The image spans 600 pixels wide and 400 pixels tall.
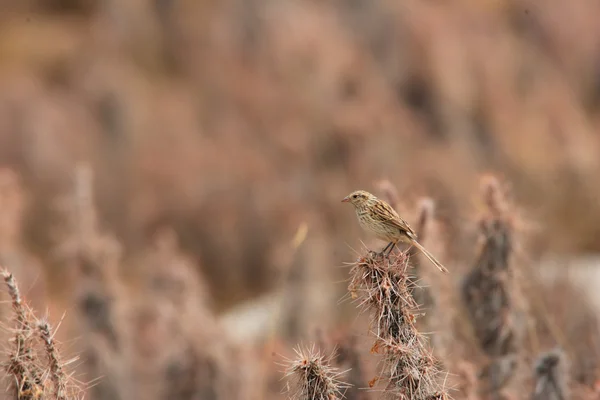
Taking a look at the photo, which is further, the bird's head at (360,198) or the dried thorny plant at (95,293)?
the dried thorny plant at (95,293)

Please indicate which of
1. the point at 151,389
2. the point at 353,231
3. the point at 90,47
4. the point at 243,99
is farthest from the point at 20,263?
the point at 90,47

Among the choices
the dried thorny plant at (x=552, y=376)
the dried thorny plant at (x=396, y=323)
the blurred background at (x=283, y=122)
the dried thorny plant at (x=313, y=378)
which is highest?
the blurred background at (x=283, y=122)

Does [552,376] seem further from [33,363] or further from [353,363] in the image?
[33,363]

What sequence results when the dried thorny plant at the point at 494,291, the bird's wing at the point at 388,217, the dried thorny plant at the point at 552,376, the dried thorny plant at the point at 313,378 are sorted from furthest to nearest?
the dried thorny plant at the point at 494,291, the dried thorny plant at the point at 552,376, the bird's wing at the point at 388,217, the dried thorny plant at the point at 313,378

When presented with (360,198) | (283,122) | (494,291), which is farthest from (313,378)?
(283,122)

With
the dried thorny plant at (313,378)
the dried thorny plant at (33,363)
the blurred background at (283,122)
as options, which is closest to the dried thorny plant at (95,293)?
the dried thorny plant at (33,363)

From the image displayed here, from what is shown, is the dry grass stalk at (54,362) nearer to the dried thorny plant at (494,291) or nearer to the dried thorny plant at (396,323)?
the dried thorny plant at (396,323)

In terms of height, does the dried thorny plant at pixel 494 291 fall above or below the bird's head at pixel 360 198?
above
